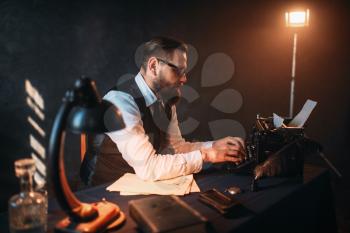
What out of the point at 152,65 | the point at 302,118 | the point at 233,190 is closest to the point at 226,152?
the point at 233,190

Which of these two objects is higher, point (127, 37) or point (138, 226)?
point (127, 37)

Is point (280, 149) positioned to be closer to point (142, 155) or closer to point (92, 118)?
point (142, 155)

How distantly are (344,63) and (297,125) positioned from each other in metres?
3.05

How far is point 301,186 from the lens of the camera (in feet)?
5.92

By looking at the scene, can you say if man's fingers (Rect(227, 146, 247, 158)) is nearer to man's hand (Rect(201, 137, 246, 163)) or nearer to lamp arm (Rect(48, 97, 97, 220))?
man's hand (Rect(201, 137, 246, 163))

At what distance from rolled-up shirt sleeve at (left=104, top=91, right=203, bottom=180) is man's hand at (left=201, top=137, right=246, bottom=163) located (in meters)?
0.06

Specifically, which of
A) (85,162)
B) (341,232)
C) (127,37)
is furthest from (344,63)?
(85,162)

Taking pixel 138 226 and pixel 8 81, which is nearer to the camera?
pixel 138 226

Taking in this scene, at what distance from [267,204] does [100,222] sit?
2.51ft

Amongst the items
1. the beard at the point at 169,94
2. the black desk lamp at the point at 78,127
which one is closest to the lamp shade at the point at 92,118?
the black desk lamp at the point at 78,127

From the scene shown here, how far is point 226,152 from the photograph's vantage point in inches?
74.9

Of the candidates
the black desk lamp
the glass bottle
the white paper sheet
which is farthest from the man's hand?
the glass bottle

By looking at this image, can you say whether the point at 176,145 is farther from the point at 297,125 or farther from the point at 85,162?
the point at 297,125

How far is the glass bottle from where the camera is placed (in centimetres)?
122
